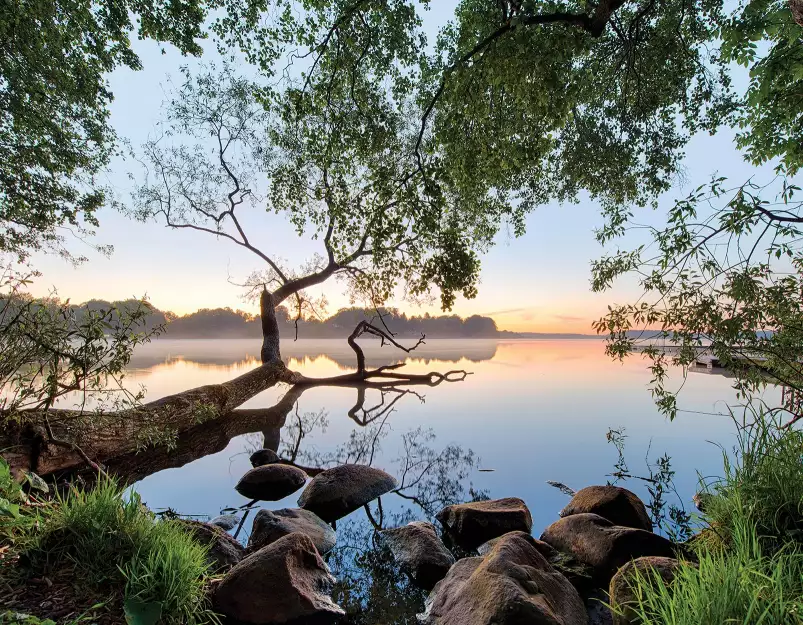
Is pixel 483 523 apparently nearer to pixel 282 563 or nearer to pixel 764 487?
pixel 282 563

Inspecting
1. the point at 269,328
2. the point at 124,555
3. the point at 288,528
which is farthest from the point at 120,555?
the point at 269,328

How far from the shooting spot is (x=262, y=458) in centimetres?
800

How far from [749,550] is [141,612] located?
3.86 m

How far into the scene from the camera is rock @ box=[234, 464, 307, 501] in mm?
6516

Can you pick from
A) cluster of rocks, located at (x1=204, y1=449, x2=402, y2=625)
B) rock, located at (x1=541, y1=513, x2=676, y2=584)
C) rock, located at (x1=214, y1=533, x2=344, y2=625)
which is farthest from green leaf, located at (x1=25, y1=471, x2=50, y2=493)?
rock, located at (x1=541, y1=513, x2=676, y2=584)

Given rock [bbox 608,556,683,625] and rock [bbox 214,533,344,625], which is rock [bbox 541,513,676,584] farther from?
rock [bbox 214,533,344,625]

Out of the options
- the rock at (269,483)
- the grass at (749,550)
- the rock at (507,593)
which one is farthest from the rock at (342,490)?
the grass at (749,550)

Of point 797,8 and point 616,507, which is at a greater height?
point 797,8

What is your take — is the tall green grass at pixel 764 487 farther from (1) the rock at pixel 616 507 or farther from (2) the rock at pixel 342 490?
(2) the rock at pixel 342 490

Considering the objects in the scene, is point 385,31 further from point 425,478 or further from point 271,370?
point 271,370

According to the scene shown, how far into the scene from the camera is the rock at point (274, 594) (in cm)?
315

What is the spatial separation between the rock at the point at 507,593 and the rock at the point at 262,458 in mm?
5094

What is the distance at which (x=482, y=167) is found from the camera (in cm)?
706

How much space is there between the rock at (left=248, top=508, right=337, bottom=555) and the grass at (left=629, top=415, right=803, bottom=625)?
330 cm
